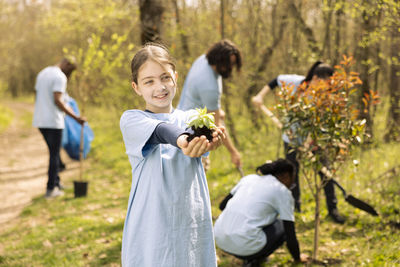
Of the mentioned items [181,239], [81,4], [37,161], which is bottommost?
[37,161]

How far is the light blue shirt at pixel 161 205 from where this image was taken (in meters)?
1.80

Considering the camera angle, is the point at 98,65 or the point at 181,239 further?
the point at 98,65

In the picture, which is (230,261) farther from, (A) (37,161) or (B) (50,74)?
(A) (37,161)

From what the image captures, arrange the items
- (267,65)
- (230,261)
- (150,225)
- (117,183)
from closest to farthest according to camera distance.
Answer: (150,225) < (230,261) < (117,183) < (267,65)

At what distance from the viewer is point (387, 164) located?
5.29m

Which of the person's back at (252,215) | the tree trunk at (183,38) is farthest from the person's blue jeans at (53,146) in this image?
the person's back at (252,215)

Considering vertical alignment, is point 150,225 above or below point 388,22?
below

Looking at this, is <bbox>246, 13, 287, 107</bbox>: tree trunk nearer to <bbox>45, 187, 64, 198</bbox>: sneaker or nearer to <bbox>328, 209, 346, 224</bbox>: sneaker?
<bbox>328, 209, 346, 224</bbox>: sneaker

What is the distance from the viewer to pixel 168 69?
1875 mm

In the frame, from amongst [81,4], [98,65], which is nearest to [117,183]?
[98,65]

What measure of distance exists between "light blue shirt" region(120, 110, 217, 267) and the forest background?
0.68 meters

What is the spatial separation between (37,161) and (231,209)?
22.0 feet

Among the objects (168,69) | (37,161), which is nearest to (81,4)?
(37,161)

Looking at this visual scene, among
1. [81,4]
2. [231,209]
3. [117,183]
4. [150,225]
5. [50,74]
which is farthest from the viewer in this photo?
[81,4]
